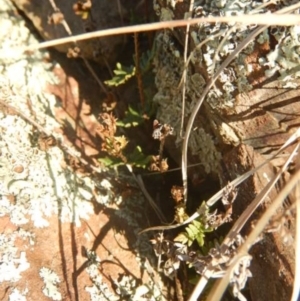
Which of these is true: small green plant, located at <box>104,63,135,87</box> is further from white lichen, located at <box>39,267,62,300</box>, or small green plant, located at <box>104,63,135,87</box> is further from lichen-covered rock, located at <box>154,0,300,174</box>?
white lichen, located at <box>39,267,62,300</box>

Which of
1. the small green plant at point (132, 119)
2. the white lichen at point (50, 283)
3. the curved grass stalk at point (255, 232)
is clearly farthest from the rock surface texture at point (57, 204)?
the curved grass stalk at point (255, 232)

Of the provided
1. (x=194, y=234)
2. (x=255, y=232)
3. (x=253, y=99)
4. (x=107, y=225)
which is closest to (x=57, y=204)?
(x=107, y=225)

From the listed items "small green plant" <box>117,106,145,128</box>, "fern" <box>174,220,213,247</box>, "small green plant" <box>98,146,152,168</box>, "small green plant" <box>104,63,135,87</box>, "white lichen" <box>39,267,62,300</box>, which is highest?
"small green plant" <box>104,63,135,87</box>

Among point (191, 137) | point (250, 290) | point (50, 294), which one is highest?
point (191, 137)

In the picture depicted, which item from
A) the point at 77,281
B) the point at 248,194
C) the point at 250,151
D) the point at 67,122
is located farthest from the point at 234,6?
the point at 77,281

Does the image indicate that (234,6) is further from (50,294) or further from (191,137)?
(50,294)

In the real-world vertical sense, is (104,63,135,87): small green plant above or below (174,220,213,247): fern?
above

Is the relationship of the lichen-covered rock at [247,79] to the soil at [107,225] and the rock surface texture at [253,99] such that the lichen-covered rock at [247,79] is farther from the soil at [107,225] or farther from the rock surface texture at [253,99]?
the soil at [107,225]

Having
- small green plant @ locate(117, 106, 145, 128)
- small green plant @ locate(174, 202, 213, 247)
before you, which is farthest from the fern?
small green plant @ locate(117, 106, 145, 128)

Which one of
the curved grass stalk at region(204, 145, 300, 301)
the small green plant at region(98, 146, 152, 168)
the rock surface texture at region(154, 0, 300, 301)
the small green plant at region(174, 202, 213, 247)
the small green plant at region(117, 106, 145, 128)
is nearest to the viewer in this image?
the curved grass stalk at region(204, 145, 300, 301)

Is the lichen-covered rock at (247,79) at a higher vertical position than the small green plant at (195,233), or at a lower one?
higher

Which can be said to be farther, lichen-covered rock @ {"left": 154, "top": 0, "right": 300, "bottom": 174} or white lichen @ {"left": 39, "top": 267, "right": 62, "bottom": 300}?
white lichen @ {"left": 39, "top": 267, "right": 62, "bottom": 300}
